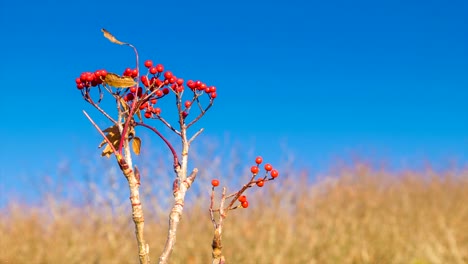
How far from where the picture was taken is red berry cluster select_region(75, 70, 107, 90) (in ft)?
4.24

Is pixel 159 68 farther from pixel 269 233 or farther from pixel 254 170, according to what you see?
pixel 269 233

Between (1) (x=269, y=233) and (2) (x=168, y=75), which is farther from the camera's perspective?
(1) (x=269, y=233)

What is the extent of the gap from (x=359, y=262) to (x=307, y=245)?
656 millimetres

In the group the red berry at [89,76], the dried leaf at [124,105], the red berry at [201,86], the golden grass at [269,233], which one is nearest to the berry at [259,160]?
the red berry at [201,86]

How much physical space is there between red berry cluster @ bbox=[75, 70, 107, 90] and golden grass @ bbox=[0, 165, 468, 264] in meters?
3.77

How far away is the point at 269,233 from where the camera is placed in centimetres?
574

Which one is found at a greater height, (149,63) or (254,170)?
(149,63)

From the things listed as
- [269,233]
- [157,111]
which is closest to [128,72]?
[157,111]

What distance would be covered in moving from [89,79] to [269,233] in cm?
470

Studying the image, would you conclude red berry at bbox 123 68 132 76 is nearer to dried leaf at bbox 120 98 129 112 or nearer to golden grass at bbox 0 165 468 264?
dried leaf at bbox 120 98 129 112

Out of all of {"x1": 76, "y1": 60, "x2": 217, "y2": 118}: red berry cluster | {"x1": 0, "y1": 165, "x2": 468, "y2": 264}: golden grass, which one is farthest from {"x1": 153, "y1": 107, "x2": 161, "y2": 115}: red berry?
{"x1": 0, "y1": 165, "x2": 468, "y2": 264}: golden grass

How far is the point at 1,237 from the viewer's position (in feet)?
19.8

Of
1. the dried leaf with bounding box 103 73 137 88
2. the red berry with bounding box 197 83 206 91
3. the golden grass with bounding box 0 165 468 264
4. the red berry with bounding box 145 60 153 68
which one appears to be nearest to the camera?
the dried leaf with bounding box 103 73 137 88

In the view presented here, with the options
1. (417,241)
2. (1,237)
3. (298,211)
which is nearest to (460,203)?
(417,241)
